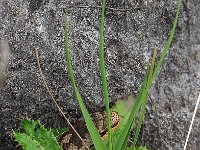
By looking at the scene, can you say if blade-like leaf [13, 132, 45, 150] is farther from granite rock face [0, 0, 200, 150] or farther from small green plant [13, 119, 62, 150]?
granite rock face [0, 0, 200, 150]

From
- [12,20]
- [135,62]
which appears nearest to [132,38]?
[135,62]

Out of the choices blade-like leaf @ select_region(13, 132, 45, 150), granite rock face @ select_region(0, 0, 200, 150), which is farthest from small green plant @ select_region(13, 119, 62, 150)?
granite rock face @ select_region(0, 0, 200, 150)

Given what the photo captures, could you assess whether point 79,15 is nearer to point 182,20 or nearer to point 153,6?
point 153,6

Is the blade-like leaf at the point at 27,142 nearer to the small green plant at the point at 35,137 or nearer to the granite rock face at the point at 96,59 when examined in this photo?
the small green plant at the point at 35,137

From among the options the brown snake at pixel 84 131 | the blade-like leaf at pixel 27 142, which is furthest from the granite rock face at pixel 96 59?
the blade-like leaf at pixel 27 142

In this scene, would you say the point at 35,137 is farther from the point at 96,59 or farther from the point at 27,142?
the point at 96,59

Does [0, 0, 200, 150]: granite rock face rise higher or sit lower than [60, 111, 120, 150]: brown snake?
higher

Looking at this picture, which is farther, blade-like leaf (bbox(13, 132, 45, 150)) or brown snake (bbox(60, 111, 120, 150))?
brown snake (bbox(60, 111, 120, 150))
